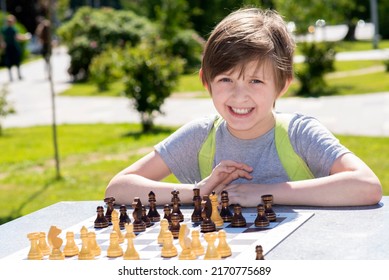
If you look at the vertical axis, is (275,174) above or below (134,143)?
above

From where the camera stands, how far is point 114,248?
240 centimetres

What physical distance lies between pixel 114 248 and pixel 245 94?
1.03 m

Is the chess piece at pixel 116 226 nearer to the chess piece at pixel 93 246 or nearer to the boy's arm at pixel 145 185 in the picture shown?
the chess piece at pixel 93 246

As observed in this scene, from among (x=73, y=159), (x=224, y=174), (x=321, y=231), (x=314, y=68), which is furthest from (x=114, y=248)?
(x=314, y=68)

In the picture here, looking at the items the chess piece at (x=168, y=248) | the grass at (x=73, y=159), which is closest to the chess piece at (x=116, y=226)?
the chess piece at (x=168, y=248)

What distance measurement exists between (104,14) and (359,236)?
2525cm

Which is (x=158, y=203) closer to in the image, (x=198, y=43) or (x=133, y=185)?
(x=133, y=185)

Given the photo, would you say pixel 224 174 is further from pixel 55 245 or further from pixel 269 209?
pixel 55 245

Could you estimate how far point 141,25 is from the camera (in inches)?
1035

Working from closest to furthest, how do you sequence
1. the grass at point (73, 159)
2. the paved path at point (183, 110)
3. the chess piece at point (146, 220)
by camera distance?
the chess piece at point (146, 220) < the grass at point (73, 159) < the paved path at point (183, 110)

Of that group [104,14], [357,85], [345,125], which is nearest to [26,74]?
[104,14]

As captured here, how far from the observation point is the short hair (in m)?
3.16

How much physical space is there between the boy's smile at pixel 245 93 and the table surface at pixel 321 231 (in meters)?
0.41

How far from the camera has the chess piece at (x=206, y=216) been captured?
2.67 metres
